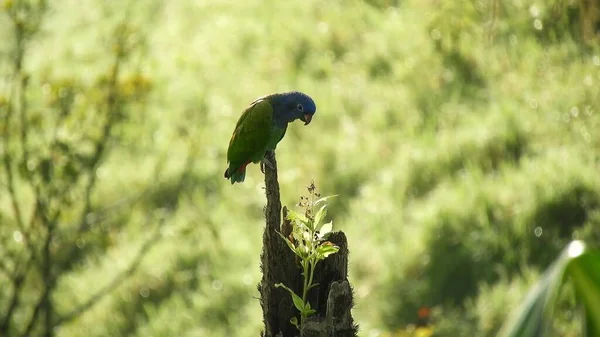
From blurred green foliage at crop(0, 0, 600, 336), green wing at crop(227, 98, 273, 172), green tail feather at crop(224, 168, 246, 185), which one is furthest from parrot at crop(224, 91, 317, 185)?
blurred green foliage at crop(0, 0, 600, 336)

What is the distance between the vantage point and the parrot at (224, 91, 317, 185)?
11.5 feet

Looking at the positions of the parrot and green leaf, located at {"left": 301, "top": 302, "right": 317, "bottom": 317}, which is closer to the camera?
green leaf, located at {"left": 301, "top": 302, "right": 317, "bottom": 317}

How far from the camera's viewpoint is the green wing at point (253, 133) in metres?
3.50

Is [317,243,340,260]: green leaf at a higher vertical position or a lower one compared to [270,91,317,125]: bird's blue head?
lower

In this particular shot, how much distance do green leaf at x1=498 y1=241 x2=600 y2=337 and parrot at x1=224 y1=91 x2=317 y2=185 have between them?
2072 millimetres

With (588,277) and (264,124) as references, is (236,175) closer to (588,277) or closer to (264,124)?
(264,124)

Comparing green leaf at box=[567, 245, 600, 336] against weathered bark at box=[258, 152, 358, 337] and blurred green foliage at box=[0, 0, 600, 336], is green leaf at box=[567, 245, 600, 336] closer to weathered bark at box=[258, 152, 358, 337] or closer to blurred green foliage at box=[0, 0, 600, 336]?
weathered bark at box=[258, 152, 358, 337]

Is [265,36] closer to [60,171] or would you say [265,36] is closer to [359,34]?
[359,34]

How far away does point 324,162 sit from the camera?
8.40 metres

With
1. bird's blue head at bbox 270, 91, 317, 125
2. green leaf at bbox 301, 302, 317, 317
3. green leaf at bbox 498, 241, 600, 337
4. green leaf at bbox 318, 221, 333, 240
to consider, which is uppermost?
bird's blue head at bbox 270, 91, 317, 125

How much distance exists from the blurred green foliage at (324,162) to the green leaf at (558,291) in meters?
2.93

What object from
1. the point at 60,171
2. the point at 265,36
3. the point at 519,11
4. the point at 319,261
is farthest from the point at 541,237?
the point at 265,36

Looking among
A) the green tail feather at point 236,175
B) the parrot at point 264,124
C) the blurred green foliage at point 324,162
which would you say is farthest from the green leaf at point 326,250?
the blurred green foliage at point 324,162

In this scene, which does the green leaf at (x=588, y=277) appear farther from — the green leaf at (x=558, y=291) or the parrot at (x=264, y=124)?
the parrot at (x=264, y=124)
